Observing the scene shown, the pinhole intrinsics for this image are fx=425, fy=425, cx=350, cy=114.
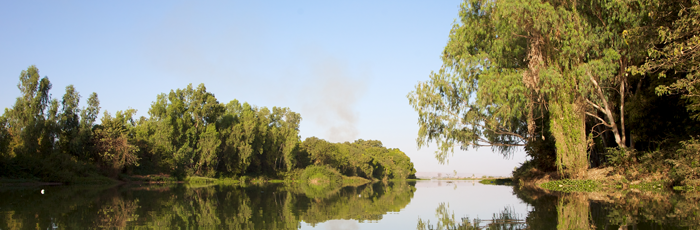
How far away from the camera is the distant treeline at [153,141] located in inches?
1212

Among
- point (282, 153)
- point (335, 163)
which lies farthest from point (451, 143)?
point (335, 163)

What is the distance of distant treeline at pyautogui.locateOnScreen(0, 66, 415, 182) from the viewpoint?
30781 millimetres

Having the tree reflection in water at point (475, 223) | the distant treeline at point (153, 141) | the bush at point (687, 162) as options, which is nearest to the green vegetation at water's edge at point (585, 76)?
the bush at point (687, 162)

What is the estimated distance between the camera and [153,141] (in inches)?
1686

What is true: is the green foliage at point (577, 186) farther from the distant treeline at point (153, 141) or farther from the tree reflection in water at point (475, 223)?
the distant treeline at point (153, 141)

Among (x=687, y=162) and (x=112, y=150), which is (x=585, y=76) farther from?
(x=112, y=150)

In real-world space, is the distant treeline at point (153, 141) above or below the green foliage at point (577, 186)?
above

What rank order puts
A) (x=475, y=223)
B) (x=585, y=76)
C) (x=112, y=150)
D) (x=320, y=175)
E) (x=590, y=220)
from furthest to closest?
(x=320, y=175), (x=112, y=150), (x=585, y=76), (x=475, y=223), (x=590, y=220)

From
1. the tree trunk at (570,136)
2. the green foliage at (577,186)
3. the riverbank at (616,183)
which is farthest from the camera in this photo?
the tree trunk at (570,136)

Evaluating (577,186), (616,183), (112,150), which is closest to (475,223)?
(577,186)

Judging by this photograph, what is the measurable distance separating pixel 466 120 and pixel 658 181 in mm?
10209

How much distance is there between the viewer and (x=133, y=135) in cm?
4412

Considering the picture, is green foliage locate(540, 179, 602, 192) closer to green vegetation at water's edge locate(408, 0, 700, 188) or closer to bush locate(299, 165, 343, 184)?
green vegetation at water's edge locate(408, 0, 700, 188)

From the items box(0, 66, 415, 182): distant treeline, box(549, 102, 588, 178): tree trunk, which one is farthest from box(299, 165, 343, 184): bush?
box(549, 102, 588, 178): tree trunk
